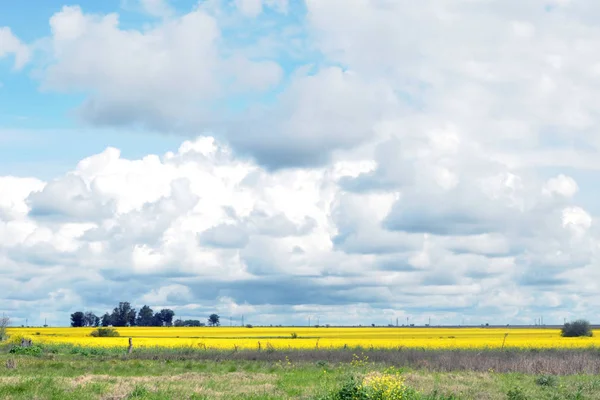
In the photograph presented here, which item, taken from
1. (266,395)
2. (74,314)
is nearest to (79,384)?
(266,395)

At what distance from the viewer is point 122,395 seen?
23984mm

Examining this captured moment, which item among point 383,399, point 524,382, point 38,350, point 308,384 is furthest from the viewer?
point 38,350

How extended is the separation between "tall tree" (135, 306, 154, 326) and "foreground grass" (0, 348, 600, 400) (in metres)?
134

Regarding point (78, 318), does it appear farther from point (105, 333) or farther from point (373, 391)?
point (373, 391)

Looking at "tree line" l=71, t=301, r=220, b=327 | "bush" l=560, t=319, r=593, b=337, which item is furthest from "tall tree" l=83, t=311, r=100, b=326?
"bush" l=560, t=319, r=593, b=337

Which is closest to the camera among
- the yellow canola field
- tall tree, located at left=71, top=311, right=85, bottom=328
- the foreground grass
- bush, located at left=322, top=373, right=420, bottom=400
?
bush, located at left=322, top=373, right=420, bottom=400

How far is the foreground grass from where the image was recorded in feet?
80.3

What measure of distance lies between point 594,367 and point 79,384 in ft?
87.9

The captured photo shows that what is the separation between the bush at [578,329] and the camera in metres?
89.9

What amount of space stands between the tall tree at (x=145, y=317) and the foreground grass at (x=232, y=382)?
134155 mm

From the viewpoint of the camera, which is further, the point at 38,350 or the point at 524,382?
the point at 38,350

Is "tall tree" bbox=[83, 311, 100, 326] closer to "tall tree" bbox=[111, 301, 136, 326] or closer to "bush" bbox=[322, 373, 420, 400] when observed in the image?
"tall tree" bbox=[111, 301, 136, 326]

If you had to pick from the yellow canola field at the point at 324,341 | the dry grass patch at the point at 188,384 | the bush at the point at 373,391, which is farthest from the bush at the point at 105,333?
the bush at the point at 373,391

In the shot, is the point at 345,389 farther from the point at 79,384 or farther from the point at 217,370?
the point at 217,370
